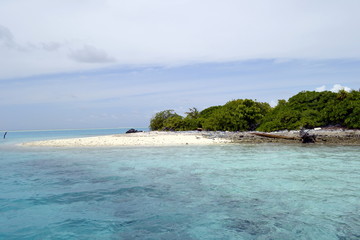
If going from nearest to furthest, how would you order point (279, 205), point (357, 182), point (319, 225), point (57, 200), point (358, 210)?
1. point (319, 225)
2. point (358, 210)
3. point (279, 205)
4. point (57, 200)
5. point (357, 182)

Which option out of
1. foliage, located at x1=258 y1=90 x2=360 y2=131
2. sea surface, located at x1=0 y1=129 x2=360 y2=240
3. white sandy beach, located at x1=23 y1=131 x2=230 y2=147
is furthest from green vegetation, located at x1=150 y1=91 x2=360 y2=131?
sea surface, located at x1=0 y1=129 x2=360 y2=240

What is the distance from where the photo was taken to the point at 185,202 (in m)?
8.86

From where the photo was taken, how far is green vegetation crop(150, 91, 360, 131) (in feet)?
118

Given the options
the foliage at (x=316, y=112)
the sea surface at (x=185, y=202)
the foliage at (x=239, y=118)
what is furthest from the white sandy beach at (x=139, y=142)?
the sea surface at (x=185, y=202)

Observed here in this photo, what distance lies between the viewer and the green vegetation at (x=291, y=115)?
3597 centimetres

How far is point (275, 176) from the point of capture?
12484 mm

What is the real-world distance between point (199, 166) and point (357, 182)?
714 centimetres

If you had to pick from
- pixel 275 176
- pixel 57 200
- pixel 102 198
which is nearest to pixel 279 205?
pixel 275 176

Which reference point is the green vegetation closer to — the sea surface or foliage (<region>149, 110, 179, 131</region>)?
foliage (<region>149, 110, 179, 131</region>)

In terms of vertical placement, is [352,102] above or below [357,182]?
above

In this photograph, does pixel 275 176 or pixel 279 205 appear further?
pixel 275 176

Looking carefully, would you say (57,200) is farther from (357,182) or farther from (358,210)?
(357,182)

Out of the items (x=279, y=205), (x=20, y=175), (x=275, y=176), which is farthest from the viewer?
(x=20, y=175)

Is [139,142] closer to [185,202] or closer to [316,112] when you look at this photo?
[185,202]
